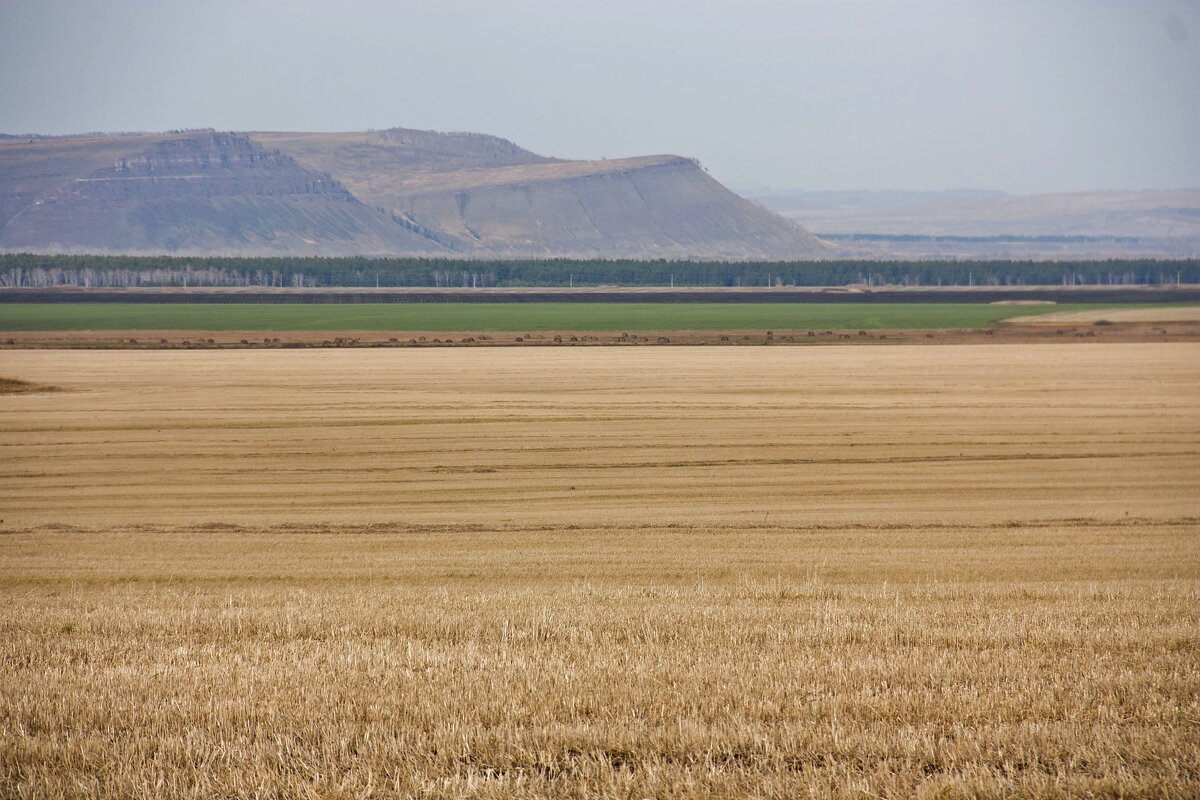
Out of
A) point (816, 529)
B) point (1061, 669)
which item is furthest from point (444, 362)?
point (1061, 669)

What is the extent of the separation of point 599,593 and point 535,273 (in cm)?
17242

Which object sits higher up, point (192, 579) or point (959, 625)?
point (959, 625)

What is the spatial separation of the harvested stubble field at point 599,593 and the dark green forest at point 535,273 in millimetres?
136158

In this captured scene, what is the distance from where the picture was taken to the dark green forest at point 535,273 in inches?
6919

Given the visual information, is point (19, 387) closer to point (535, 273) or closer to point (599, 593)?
point (599, 593)

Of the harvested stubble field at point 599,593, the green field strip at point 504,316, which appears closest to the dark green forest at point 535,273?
the green field strip at point 504,316

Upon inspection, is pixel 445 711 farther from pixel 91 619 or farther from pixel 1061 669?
pixel 91 619

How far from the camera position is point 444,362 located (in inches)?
2231

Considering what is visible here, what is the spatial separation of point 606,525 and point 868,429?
15.0m

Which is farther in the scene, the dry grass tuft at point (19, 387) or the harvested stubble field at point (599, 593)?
the dry grass tuft at point (19, 387)

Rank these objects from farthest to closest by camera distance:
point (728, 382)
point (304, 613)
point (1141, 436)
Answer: point (728, 382) < point (1141, 436) < point (304, 613)

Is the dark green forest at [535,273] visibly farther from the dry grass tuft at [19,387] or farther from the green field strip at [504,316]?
the dry grass tuft at [19,387]

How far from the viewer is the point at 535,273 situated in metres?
183

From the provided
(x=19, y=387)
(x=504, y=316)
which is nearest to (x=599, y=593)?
(x=19, y=387)
